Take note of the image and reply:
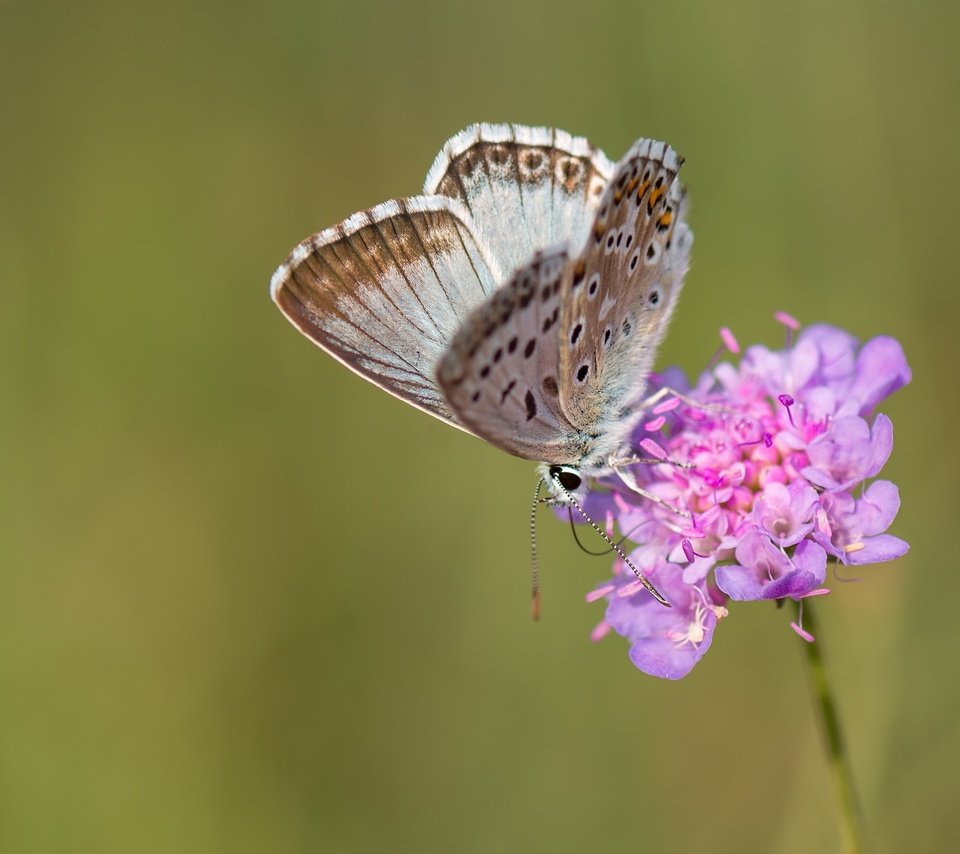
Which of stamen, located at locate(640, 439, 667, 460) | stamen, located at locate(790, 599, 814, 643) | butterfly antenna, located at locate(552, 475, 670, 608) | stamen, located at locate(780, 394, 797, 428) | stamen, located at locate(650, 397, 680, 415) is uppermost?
stamen, located at locate(650, 397, 680, 415)

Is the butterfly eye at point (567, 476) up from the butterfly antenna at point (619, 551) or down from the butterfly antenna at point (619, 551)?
up

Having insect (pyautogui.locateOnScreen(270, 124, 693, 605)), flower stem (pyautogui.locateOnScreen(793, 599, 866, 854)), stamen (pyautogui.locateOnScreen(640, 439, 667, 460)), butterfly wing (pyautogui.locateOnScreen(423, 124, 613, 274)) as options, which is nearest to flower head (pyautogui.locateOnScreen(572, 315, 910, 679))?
stamen (pyautogui.locateOnScreen(640, 439, 667, 460))

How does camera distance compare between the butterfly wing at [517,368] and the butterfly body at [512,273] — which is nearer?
the butterfly wing at [517,368]

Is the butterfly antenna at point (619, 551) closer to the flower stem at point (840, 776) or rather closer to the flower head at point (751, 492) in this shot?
the flower head at point (751, 492)

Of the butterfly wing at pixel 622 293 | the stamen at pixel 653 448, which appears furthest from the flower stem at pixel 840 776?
the butterfly wing at pixel 622 293

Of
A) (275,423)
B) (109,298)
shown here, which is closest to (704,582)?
(275,423)

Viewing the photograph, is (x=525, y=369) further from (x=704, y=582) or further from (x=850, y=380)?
(x=850, y=380)

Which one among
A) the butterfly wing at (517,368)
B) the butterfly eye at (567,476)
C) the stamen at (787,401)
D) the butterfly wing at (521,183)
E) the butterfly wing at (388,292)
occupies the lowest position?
the butterfly eye at (567,476)

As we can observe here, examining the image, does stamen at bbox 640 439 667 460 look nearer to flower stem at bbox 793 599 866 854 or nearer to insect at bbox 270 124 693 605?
insect at bbox 270 124 693 605
